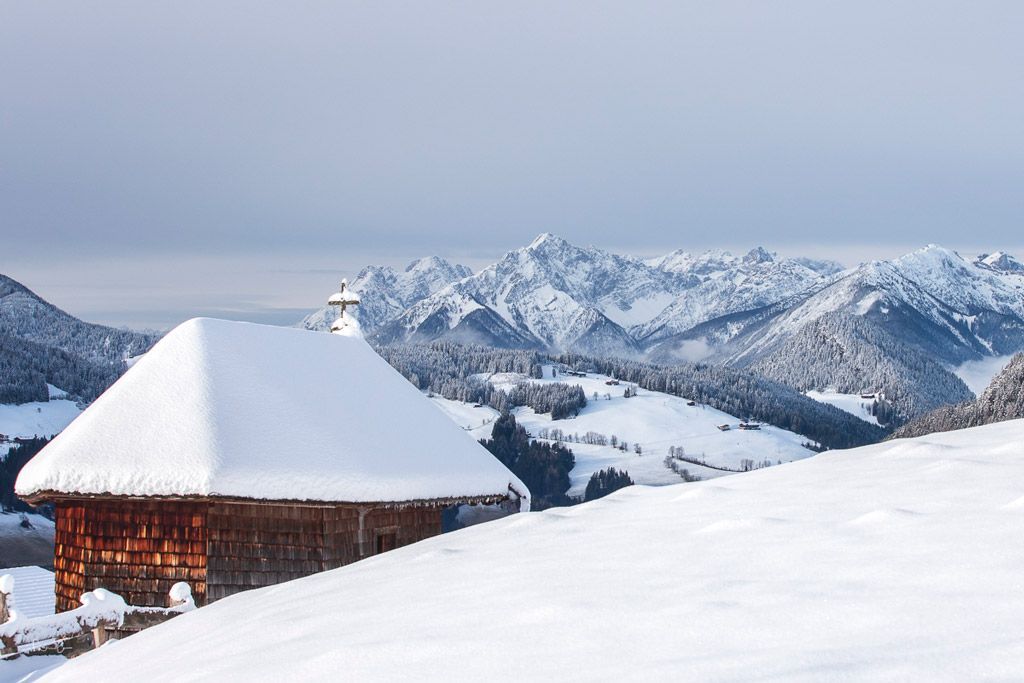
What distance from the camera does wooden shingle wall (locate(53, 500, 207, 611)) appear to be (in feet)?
52.7

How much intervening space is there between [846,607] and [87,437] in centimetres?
1325

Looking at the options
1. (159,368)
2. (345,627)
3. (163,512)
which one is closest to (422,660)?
(345,627)

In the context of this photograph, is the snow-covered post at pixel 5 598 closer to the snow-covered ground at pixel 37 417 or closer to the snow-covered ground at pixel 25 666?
the snow-covered ground at pixel 25 666

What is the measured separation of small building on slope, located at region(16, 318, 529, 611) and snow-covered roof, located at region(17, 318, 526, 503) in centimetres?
3

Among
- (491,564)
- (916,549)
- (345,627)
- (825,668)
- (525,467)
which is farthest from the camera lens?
(525,467)

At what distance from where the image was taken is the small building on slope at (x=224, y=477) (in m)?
15.8

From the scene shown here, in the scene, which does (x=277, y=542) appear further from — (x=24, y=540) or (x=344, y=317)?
(x=24, y=540)

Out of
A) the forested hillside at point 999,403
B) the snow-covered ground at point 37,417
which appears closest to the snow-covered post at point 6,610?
the forested hillside at point 999,403

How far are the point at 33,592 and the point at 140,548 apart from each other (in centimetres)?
773

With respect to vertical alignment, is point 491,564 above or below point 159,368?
below

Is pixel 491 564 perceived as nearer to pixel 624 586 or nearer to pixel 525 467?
pixel 624 586

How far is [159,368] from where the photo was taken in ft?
58.2

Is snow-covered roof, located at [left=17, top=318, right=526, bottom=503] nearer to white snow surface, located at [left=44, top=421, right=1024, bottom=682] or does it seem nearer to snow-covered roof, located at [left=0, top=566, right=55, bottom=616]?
white snow surface, located at [left=44, top=421, right=1024, bottom=682]

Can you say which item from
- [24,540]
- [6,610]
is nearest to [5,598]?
[6,610]
